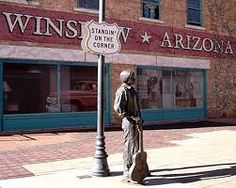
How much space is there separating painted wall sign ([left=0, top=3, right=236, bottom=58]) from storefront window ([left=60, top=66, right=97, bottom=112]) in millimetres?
1044

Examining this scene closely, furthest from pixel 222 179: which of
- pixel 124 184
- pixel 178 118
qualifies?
pixel 178 118

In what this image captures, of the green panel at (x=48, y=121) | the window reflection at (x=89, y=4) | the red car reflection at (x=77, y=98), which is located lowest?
the green panel at (x=48, y=121)

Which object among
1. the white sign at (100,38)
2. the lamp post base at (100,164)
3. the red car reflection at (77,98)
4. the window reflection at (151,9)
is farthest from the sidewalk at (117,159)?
the window reflection at (151,9)

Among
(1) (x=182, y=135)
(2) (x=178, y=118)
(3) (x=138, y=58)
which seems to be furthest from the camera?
(2) (x=178, y=118)

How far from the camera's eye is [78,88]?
16.2 m

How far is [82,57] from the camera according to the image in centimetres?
1600

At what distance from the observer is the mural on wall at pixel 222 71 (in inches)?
830

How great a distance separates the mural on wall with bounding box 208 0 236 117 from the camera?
69.2 ft

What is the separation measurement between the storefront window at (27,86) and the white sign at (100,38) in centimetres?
719

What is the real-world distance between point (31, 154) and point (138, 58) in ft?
28.0

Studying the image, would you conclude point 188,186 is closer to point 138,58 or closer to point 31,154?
point 31,154

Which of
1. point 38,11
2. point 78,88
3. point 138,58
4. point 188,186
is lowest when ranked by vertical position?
point 188,186

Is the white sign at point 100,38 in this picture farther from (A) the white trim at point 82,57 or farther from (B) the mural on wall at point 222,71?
(B) the mural on wall at point 222,71

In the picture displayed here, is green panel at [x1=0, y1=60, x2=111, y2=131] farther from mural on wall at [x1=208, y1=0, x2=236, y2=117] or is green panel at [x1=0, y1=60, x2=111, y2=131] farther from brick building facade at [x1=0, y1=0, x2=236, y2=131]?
mural on wall at [x1=208, y1=0, x2=236, y2=117]
